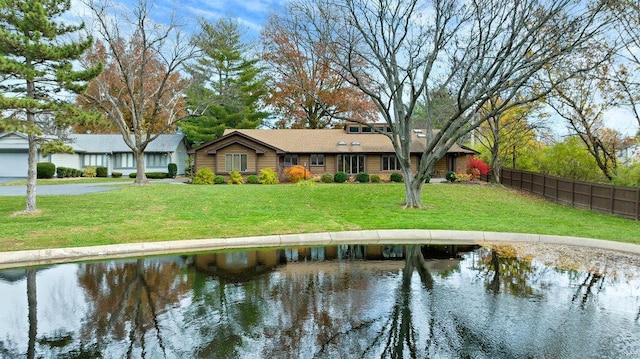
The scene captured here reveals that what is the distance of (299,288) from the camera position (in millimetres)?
7402

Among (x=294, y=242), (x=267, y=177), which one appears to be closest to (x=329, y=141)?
(x=267, y=177)

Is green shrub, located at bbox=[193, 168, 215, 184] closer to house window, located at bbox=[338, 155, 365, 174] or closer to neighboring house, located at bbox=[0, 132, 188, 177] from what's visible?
house window, located at bbox=[338, 155, 365, 174]

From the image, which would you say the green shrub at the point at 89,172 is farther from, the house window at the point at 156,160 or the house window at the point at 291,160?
the house window at the point at 291,160

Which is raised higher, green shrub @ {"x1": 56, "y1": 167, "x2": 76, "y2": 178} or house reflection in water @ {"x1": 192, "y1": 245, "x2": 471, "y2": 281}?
green shrub @ {"x1": 56, "y1": 167, "x2": 76, "y2": 178}

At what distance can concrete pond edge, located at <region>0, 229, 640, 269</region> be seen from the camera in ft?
31.7

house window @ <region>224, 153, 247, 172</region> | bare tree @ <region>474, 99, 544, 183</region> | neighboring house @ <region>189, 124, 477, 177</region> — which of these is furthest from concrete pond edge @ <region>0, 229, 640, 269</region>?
house window @ <region>224, 153, 247, 172</region>

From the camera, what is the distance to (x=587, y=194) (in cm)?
2078

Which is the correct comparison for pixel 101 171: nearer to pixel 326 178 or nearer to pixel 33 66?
pixel 326 178

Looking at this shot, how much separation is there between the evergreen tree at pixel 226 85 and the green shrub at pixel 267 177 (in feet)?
55.2

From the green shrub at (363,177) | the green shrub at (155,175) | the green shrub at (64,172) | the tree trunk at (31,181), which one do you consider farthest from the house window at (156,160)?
the tree trunk at (31,181)

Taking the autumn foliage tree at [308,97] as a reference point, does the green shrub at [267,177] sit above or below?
below

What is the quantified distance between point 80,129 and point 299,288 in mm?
58748

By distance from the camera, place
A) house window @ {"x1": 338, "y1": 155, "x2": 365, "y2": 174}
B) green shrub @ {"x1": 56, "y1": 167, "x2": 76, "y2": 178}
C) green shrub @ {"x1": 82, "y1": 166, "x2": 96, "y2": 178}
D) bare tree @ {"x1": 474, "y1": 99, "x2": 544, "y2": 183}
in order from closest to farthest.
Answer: bare tree @ {"x1": 474, "y1": 99, "x2": 544, "y2": 183}, house window @ {"x1": 338, "y1": 155, "x2": 365, "y2": 174}, green shrub @ {"x1": 56, "y1": 167, "x2": 76, "y2": 178}, green shrub @ {"x1": 82, "y1": 166, "x2": 96, "y2": 178}

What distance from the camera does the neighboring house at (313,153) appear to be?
112ft
